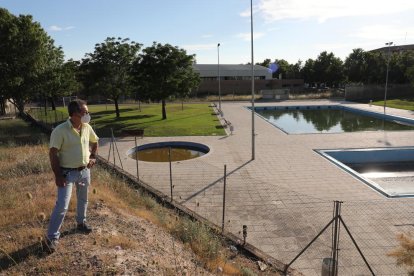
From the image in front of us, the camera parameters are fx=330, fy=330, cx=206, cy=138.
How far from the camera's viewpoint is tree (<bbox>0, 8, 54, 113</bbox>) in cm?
1928

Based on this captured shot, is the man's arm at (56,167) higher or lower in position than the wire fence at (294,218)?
higher

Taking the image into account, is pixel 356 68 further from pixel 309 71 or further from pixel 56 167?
pixel 56 167

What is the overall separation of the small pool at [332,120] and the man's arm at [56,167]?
1833 cm

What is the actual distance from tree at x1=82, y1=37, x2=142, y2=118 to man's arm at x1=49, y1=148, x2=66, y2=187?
74.2 feet

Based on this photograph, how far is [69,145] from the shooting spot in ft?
15.3

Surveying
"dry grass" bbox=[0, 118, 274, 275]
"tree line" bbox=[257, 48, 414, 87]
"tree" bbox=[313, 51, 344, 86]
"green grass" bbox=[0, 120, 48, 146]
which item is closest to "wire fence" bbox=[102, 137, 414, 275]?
"dry grass" bbox=[0, 118, 274, 275]

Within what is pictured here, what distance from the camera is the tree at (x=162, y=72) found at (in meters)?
24.8

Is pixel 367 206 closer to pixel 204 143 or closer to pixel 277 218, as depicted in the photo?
pixel 277 218

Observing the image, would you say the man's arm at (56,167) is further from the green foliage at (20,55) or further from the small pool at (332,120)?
the small pool at (332,120)

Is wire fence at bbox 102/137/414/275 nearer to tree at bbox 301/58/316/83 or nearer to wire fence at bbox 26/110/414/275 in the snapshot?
wire fence at bbox 26/110/414/275

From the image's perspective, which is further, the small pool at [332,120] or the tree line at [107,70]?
the small pool at [332,120]

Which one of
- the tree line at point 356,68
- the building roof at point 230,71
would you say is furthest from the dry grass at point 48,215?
the building roof at point 230,71

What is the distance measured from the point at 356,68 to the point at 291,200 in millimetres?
58870

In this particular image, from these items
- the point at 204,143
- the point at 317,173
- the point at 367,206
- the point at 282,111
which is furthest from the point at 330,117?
the point at 367,206
